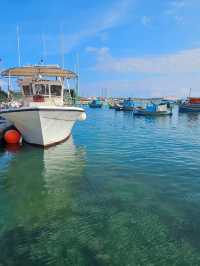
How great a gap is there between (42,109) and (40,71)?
5181mm

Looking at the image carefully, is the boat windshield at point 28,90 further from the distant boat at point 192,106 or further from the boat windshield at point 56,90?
the distant boat at point 192,106

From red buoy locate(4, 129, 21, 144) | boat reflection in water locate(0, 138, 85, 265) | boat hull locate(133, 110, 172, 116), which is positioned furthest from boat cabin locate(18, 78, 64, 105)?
boat hull locate(133, 110, 172, 116)

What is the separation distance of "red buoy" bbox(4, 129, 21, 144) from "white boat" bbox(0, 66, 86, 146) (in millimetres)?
521

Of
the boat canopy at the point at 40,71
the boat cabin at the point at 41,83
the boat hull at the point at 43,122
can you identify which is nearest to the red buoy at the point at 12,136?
the boat hull at the point at 43,122

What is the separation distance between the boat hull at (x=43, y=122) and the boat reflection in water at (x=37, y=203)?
83.5 inches

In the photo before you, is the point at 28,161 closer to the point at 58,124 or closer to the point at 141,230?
the point at 58,124

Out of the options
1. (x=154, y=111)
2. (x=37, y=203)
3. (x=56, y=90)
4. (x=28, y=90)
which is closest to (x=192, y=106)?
(x=154, y=111)

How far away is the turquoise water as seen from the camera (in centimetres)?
573

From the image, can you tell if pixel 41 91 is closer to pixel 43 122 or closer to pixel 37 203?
pixel 43 122

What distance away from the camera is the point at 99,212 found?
7.80m

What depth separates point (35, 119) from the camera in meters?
16.4

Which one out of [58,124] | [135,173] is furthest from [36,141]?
[135,173]

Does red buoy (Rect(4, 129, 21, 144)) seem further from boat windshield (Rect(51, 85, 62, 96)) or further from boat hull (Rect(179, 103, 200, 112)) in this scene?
boat hull (Rect(179, 103, 200, 112))

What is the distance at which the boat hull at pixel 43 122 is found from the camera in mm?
16359
